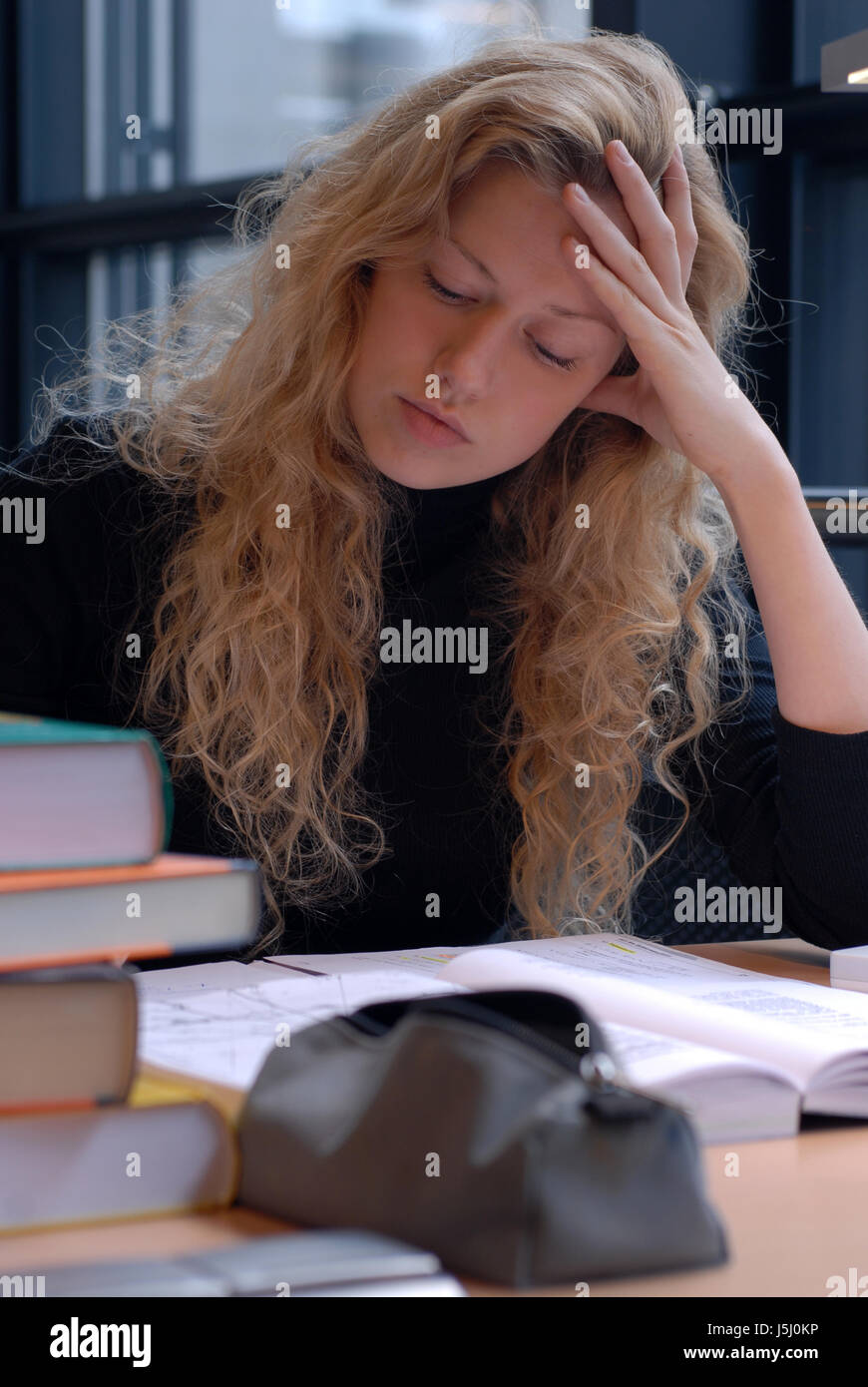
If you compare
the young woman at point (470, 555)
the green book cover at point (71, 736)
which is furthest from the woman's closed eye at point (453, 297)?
the green book cover at point (71, 736)

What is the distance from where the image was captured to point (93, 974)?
0.57m

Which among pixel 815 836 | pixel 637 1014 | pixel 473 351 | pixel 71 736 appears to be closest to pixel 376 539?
pixel 473 351

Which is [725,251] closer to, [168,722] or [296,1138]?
[168,722]

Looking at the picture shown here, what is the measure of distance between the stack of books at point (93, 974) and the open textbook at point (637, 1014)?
0.06 meters

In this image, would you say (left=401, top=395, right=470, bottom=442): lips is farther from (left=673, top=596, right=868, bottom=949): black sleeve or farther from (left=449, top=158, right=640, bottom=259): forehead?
(left=673, top=596, right=868, bottom=949): black sleeve

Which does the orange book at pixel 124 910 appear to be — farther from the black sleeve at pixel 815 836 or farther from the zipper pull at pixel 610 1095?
the black sleeve at pixel 815 836

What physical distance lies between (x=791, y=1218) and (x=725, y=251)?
111 centimetres

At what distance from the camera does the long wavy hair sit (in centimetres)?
132

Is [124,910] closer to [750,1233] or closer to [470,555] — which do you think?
[750,1233]

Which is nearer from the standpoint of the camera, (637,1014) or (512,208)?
(637,1014)

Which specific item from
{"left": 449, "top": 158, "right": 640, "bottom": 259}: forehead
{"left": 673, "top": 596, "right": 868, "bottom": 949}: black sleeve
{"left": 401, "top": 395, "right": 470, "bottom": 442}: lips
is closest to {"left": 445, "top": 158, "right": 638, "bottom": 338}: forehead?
{"left": 449, "top": 158, "right": 640, "bottom": 259}: forehead

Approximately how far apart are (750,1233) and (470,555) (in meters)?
1.04

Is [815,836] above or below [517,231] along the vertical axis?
below

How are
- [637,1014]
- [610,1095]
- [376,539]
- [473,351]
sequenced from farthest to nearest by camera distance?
[376,539] < [473,351] < [637,1014] < [610,1095]
